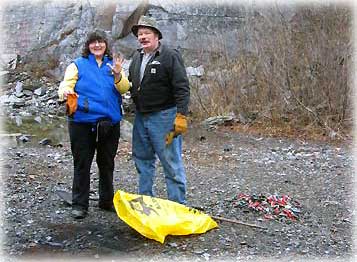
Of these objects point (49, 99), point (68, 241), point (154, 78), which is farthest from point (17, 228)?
point (49, 99)

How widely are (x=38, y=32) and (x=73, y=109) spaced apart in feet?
47.2

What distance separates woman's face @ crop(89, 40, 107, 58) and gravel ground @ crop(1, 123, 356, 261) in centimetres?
132

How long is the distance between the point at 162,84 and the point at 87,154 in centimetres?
82

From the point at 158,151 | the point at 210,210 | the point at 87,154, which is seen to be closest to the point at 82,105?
the point at 87,154

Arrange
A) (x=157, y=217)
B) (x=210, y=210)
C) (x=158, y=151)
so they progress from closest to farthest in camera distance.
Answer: (x=157, y=217) < (x=158, y=151) < (x=210, y=210)

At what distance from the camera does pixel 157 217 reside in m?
4.00

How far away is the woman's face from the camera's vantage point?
439cm

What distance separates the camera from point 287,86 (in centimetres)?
1036

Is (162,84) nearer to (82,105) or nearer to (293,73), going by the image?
(82,105)

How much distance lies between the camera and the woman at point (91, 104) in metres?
4.32

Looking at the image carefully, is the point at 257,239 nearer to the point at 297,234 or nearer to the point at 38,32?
Answer: the point at 297,234

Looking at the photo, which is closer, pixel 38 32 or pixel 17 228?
pixel 17 228

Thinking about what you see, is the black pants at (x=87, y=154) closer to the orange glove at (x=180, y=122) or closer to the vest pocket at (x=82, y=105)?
the vest pocket at (x=82, y=105)

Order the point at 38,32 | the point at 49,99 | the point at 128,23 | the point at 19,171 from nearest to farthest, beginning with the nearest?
the point at 19,171 < the point at 49,99 < the point at 128,23 < the point at 38,32
